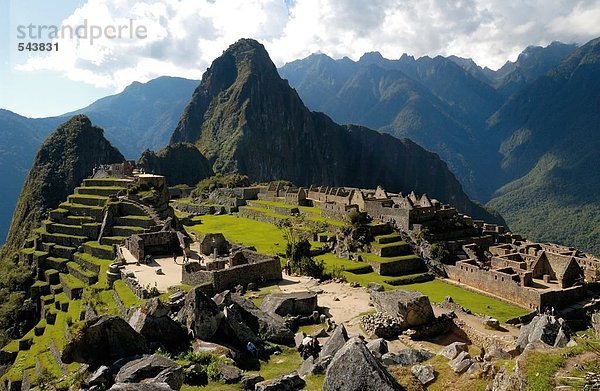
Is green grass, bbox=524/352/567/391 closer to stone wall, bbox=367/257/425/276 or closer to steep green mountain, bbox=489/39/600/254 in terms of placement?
stone wall, bbox=367/257/425/276

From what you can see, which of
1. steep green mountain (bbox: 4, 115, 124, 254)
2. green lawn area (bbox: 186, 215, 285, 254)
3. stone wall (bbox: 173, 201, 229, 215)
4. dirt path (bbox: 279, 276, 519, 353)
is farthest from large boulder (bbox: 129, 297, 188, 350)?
steep green mountain (bbox: 4, 115, 124, 254)

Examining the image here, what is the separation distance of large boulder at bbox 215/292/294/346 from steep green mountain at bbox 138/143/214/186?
102315 millimetres

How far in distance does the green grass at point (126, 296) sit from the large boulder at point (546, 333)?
15.0m

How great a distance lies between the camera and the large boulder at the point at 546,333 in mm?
11252

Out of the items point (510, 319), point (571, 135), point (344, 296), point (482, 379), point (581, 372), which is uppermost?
point (571, 135)

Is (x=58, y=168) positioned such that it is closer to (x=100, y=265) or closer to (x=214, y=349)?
(x=100, y=265)

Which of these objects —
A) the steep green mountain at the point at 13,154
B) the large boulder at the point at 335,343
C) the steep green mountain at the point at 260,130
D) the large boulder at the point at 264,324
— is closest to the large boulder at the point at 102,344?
the large boulder at the point at 264,324

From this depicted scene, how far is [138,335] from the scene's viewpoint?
13.4 metres

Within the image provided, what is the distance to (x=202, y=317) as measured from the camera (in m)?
14.5

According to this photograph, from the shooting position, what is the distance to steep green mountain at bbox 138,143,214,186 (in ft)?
388

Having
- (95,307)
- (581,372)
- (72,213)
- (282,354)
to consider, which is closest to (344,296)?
(282,354)

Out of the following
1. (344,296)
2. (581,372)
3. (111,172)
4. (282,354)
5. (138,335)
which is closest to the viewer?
(581,372)

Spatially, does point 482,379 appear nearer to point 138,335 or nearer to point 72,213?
point 138,335

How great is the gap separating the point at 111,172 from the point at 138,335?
138ft
